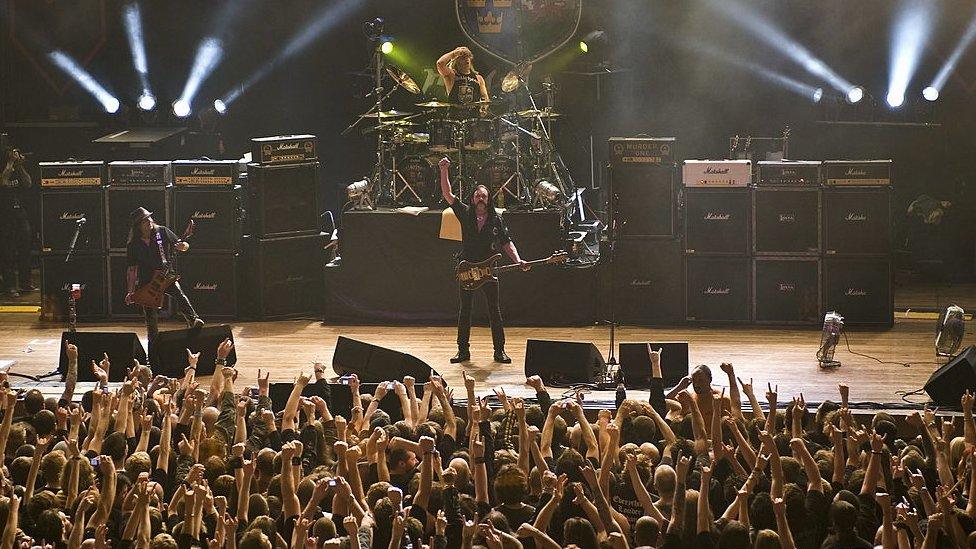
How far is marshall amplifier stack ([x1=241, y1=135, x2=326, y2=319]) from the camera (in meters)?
14.0

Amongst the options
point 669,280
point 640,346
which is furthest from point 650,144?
point 640,346

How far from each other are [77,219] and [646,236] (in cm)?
598

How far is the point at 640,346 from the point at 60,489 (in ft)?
16.5

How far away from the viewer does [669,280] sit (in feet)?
44.9

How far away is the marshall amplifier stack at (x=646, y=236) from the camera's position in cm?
1358

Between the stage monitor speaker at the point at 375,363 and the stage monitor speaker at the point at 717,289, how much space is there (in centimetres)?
442

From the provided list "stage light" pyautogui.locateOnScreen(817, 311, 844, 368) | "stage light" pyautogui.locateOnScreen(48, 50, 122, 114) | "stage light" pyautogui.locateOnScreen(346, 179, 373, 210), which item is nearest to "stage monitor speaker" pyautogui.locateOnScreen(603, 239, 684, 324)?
"stage light" pyautogui.locateOnScreen(817, 311, 844, 368)

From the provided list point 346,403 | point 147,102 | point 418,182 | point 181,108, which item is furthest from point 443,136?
point 346,403

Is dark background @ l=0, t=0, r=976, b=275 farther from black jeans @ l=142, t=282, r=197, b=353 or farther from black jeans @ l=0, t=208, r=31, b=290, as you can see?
black jeans @ l=142, t=282, r=197, b=353

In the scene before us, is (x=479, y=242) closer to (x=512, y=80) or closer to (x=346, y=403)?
(x=346, y=403)

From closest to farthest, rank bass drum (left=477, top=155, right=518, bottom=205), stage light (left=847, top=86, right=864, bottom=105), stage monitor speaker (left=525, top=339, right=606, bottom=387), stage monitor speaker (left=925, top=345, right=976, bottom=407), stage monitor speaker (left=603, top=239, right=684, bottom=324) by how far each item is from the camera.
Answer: stage monitor speaker (left=925, top=345, right=976, bottom=407), stage monitor speaker (left=525, top=339, right=606, bottom=387), stage monitor speaker (left=603, top=239, right=684, bottom=324), bass drum (left=477, top=155, right=518, bottom=205), stage light (left=847, top=86, right=864, bottom=105)

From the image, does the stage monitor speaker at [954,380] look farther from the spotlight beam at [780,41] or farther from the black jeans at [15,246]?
the black jeans at [15,246]

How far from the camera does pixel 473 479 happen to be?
657cm

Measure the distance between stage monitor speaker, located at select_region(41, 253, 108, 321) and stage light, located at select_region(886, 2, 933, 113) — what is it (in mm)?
9406
